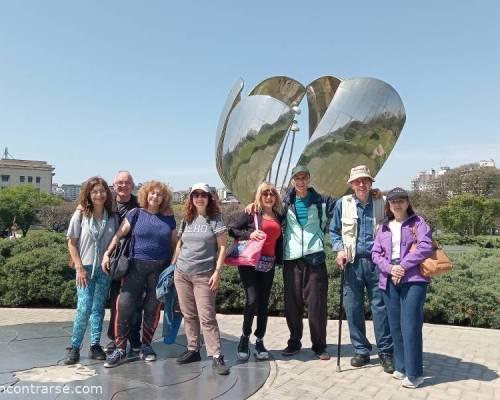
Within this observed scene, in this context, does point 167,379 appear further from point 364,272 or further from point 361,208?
point 361,208

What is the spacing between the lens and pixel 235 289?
6.39 metres

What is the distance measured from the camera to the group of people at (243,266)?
11.7 ft

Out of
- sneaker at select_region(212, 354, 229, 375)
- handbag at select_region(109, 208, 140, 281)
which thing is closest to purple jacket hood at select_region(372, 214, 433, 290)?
sneaker at select_region(212, 354, 229, 375)

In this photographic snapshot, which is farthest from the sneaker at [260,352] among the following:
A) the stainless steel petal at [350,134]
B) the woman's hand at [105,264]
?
the stainless steel petal at [350,134]

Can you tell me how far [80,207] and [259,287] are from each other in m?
1.65

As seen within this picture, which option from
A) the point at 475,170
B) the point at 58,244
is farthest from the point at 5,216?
the point at 475,170

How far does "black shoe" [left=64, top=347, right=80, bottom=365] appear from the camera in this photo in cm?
362

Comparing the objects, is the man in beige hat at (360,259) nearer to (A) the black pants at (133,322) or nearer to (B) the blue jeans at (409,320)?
(B) the blue jeans at (409,320)

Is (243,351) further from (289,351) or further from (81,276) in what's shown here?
(81,276)

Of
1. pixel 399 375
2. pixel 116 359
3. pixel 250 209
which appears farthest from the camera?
pixel 250 209

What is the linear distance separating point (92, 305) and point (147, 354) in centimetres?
62

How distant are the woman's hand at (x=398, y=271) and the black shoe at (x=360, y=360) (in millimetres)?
920

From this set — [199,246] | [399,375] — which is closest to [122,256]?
[199,246]

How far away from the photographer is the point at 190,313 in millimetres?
3682
